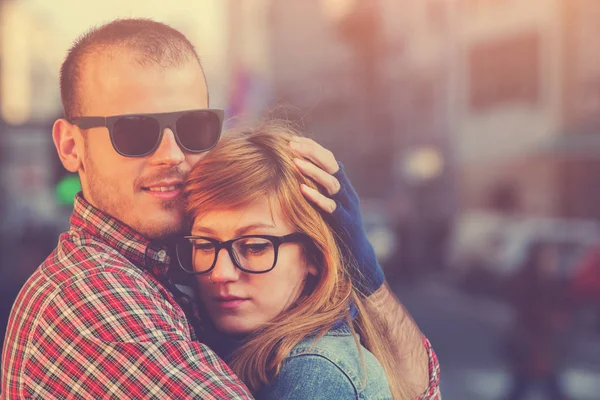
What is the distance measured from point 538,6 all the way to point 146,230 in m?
27.1

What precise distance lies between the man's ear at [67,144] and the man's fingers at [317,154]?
1.82ft

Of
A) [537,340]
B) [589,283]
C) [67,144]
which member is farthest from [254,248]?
[589,283]

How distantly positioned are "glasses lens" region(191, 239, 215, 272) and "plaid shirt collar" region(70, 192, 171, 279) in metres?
0.08

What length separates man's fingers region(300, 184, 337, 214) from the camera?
2.19m

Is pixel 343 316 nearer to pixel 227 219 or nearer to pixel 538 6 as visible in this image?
pixel 227 219

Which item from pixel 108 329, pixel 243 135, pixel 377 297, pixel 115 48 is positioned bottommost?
pixel 377 297

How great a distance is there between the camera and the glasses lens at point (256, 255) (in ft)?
6.98

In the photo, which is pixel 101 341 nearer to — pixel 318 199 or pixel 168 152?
pixel 168 152

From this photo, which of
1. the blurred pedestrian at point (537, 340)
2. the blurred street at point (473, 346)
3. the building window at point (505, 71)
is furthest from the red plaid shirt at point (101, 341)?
the building window at point (505, 71)

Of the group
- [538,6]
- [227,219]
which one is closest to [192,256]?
[227,219]

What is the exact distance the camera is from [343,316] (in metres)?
2.17

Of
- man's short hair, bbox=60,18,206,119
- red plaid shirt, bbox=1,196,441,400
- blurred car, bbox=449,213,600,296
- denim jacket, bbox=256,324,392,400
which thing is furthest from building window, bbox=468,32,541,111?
red plaid shirt, bbox=1,196,441,400

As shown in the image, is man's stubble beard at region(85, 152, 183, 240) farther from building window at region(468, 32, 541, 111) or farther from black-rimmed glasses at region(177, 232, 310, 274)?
building window at region(468, 32, 541, 111)

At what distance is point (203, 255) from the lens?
2146 millimetres
